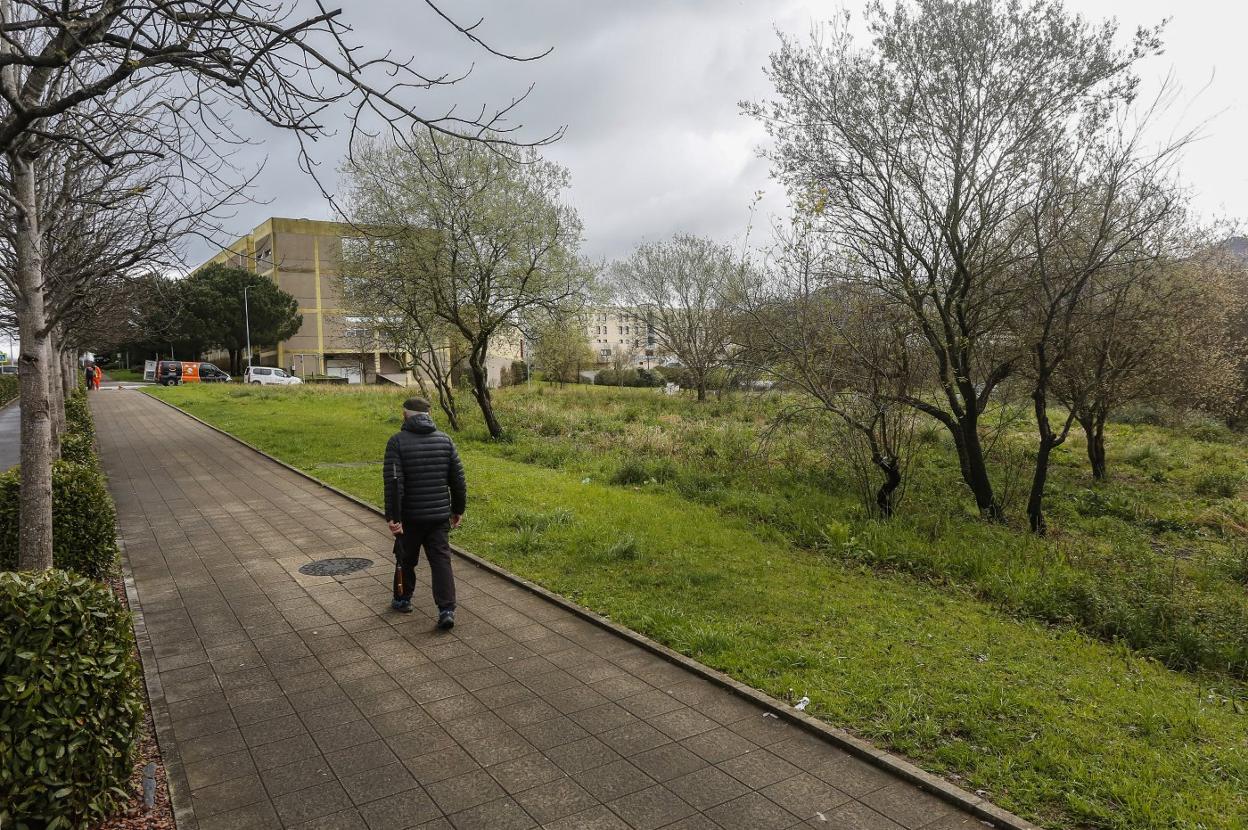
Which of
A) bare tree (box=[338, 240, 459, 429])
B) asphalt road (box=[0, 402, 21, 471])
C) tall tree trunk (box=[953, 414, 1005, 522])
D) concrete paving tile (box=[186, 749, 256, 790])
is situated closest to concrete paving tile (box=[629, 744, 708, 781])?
concrete paving tile (box=[186, 749, 256, 790])

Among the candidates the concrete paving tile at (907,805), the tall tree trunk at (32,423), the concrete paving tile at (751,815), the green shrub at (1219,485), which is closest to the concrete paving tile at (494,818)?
the concrete paving tile at (751,815)

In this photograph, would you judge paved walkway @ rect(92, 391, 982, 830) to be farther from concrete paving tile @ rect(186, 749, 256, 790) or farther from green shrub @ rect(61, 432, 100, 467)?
green shrub @ rect(61, 432, 100, 467)

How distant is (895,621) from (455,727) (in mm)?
3788

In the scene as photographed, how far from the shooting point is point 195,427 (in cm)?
2272

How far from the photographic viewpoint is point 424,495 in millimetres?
6117

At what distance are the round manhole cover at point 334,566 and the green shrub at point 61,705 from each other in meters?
3.97

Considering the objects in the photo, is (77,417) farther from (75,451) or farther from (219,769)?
(219,769)

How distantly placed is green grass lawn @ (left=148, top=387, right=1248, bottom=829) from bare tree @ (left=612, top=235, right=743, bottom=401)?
22.9 meters

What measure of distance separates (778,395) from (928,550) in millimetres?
4039

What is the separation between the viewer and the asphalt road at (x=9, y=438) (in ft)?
46.8

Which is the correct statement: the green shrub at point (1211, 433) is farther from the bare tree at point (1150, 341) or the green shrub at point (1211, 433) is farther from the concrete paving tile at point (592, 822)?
the concrete paving tile at point (592, 822)

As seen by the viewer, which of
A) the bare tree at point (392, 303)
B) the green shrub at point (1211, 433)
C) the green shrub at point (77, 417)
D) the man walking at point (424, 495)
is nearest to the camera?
the man walking at point (424, 495)

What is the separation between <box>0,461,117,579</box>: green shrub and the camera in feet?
21.5

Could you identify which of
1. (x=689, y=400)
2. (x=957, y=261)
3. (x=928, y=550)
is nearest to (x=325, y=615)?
(x=928, y=550)
